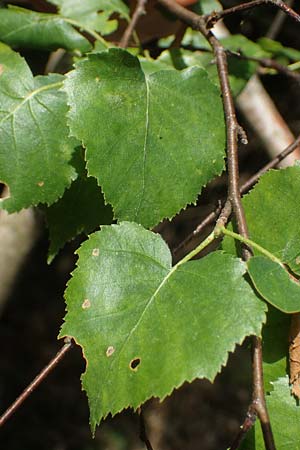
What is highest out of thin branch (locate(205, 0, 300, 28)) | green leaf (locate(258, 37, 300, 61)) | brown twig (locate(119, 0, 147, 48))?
thin branch (locate(205, 0, 300, 28))

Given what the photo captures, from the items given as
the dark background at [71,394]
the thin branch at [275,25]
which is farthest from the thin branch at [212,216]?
the dark background at [71,394]

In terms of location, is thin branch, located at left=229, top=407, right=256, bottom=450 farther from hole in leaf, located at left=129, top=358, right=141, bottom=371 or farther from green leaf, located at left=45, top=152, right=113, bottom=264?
green leaf, located at left=45, top=152, right=113, bottom=264

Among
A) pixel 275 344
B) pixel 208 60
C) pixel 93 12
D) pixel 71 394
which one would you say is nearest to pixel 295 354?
pixel 275 344

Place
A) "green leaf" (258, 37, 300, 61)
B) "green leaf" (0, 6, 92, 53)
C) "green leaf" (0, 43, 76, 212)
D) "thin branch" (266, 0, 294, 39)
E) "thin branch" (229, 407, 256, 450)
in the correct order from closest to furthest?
"thin branch" (229, 407, 256, 450)
"green leaf" (0, 43, 76, 212)
"green leaf" (0, 6, 92, 53)
"green leaf" (258, 37, 300, 61)
"thin branch" (266, 0, 294, 39)

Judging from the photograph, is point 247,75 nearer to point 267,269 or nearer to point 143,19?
point 143,19

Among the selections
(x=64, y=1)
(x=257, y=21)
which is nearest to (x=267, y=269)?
(x=64, y=1)

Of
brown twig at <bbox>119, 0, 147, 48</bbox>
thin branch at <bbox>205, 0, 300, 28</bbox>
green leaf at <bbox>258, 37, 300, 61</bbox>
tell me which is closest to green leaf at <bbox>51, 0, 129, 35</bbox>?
brown twig at <bbox>119, 0, 147, 48</bbox>
